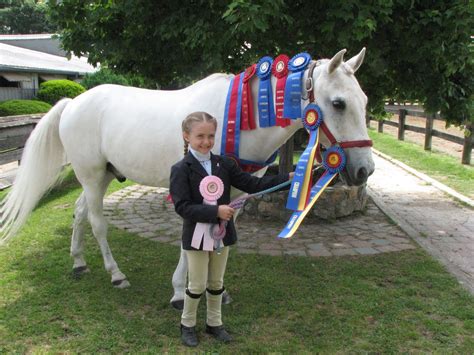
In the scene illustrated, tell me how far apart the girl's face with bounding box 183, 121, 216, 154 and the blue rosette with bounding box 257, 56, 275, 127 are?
1.76 ft

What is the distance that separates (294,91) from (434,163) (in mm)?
8857

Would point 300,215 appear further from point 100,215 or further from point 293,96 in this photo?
point 100,215

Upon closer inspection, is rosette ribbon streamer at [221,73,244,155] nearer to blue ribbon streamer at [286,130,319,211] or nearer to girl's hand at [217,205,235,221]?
blue ribbon streamer at [286,130,319,211]

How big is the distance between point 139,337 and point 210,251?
0.87 metres

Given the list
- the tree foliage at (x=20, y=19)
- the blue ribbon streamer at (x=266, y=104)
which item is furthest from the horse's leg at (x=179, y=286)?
the tree foliage at (x=20, y=19)

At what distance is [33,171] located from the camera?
4.22 m

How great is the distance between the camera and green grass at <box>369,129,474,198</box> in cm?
850

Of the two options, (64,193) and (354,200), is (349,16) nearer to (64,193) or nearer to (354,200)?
(354,200)

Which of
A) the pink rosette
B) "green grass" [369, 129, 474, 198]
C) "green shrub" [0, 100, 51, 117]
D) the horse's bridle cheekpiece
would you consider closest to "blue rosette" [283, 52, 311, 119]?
the horse's bridle cheekpiece

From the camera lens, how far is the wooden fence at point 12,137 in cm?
753

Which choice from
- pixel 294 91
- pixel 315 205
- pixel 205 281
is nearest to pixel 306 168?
pixel 294 91

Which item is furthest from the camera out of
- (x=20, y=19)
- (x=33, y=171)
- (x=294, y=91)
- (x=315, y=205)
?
(x=20, y=19)

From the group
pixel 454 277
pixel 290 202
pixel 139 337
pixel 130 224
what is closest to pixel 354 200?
pixel 454 277

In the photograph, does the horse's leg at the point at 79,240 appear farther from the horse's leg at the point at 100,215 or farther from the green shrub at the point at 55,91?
the green shrub at the point at 55,91
